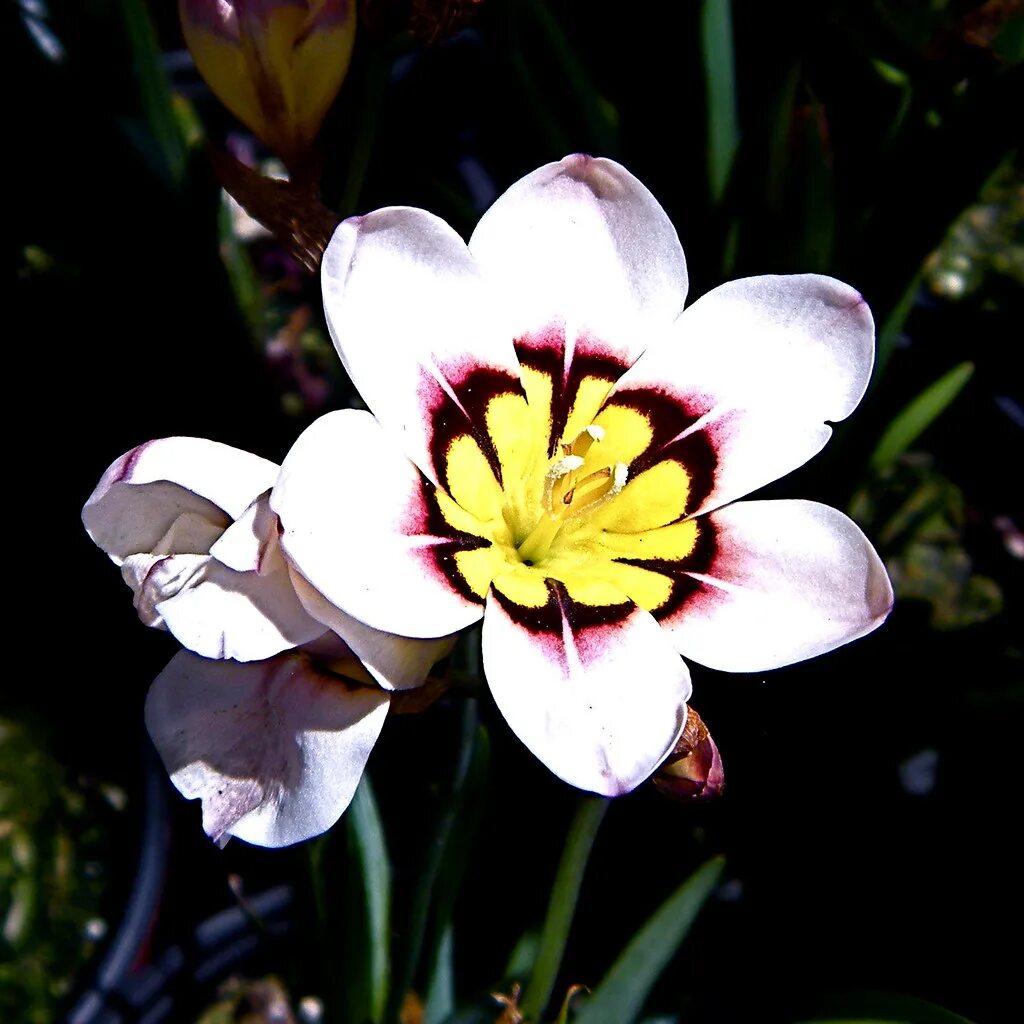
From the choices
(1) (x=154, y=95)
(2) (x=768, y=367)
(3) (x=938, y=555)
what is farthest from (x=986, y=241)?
(2) (x=768, y=367)

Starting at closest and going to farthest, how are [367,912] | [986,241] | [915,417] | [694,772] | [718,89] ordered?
[694,772], [367,912], [718,89], [915,417], [986,241]

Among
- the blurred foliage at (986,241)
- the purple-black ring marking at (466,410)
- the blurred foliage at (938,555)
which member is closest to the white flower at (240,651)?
the purple-black ring marking at (466,410)

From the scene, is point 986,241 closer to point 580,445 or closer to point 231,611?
point 580,445

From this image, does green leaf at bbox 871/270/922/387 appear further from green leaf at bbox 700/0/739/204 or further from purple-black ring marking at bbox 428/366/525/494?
purple-black ring marking at bbox 428/366/525/494

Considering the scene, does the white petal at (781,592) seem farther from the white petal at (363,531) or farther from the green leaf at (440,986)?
the green leaf at (440,986)

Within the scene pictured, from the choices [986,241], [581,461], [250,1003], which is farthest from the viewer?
[986,241]

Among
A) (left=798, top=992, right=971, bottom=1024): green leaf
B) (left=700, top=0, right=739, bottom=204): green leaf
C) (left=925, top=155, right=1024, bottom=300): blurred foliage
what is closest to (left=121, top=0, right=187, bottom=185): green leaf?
(left=700, top=0, right=739, bottom=204): green leaf

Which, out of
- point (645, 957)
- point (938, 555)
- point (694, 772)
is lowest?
point (938, 555)
